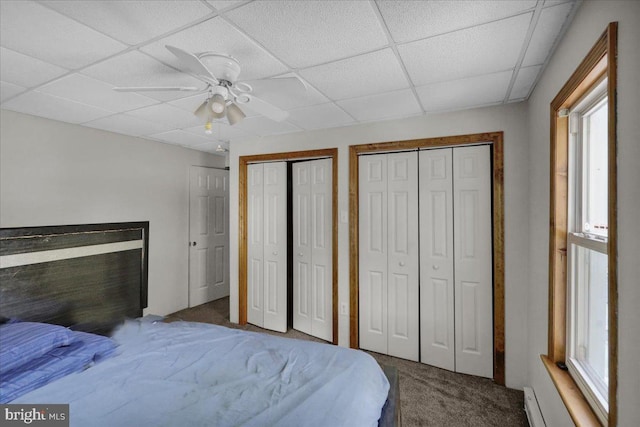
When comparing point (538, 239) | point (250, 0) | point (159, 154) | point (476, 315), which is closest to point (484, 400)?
point (476, 315)

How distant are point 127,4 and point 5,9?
54 cm

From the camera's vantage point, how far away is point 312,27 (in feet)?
4.55

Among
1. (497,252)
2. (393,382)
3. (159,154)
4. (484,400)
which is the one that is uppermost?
(159,154)

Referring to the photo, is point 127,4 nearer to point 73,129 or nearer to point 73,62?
point 73,62

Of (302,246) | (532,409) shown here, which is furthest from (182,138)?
(532,409)

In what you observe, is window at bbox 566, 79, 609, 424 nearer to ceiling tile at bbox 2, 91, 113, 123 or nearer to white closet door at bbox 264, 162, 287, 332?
white closet door at bbox 264, 162, 287, 332

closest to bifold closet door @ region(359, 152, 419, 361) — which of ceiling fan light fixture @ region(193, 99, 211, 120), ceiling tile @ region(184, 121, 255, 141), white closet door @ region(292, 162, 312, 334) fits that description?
white closet door @ region(292, 162, 312, 334)

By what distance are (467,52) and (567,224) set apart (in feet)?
3.67

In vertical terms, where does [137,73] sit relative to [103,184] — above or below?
above

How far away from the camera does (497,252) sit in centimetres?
238

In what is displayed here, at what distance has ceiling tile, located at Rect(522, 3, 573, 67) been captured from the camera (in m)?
1.27

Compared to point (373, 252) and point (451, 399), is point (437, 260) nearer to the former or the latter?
point (373, 252)

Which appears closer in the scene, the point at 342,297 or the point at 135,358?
the point at 135,358

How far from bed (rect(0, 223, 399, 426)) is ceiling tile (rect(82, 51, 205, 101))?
1.41 meters
